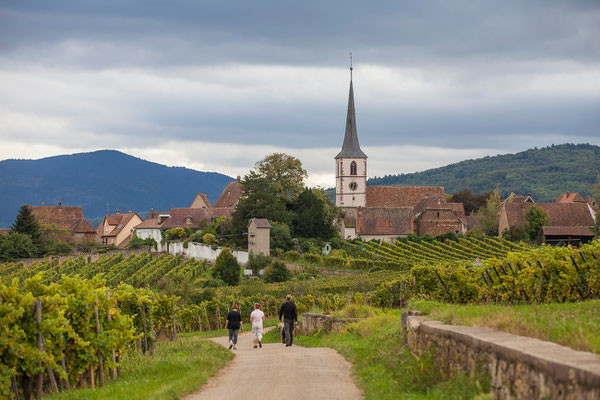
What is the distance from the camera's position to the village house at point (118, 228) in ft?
389

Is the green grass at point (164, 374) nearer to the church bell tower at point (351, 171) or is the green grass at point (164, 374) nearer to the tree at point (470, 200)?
the church bell tower at point (351, 171)

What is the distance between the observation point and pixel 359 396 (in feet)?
37.3

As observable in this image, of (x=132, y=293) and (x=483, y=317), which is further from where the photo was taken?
(x=132, y=293)

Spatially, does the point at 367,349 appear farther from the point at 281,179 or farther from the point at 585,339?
the point at 281,179

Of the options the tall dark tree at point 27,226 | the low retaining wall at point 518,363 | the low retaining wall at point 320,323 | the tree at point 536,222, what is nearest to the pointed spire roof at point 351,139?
the tree at point 536,222

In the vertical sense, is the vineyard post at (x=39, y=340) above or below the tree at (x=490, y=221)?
below

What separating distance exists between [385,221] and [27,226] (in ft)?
147

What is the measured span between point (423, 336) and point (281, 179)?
7684 centimetres

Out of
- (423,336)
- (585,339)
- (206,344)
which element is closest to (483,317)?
(423,336)

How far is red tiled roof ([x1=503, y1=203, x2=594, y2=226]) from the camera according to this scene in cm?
8406

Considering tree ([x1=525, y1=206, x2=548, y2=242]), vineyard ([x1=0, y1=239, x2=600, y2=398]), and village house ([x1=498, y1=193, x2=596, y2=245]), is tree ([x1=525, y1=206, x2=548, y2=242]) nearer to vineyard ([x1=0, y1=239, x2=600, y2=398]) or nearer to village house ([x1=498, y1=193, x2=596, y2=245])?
village house ([x1=498, y1=193, x2=596, y2=245])

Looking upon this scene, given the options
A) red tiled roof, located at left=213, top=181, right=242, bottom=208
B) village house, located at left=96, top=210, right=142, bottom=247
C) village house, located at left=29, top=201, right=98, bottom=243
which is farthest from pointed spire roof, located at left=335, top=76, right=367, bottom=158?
village house, located at left=29, top=201, right=98, bottom=243

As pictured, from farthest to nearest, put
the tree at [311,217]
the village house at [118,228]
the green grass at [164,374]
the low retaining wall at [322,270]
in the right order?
the village house at [118,228], the tree at [311,217], the low retaining wall at [322,270], the green grass at [164,374]

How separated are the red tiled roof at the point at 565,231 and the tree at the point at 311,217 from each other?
80.3 feet
